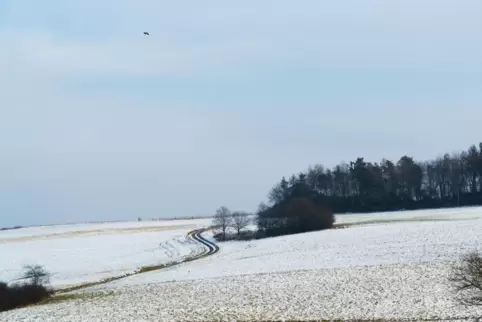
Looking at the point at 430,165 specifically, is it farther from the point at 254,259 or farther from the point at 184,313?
the point at 184,313

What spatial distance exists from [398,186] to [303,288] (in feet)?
283

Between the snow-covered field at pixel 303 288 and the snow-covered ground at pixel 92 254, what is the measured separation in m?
10.1

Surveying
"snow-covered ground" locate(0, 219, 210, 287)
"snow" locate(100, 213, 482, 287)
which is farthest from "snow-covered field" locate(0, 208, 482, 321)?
"snow-covered ground" locate(0, 219, 210, 287)

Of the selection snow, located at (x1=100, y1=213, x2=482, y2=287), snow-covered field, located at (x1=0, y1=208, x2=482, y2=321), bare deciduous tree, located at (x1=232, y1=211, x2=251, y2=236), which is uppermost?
bare deciduous tree, located at (x1=232, y1=211, x2=251, y2=236)

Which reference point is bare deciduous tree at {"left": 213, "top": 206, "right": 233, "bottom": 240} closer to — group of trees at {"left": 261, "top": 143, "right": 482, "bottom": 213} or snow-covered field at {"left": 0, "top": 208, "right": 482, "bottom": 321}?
group of trees at {"left": 261, "top": 143, "right": 482, "bottom": 213}

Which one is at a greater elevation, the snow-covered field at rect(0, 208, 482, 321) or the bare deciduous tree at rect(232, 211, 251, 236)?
the bare deciduous tree at rect(232, 211, 251, 236)

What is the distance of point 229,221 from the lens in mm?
97812

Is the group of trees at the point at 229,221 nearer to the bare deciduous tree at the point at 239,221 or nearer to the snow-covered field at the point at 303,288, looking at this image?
the bare deciduous tree at the point at 239,221

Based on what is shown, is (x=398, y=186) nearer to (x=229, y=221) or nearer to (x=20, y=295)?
(x=229, y=221)

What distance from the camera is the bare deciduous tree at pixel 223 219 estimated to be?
9674 centimetres

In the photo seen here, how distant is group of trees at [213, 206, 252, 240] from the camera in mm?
96506

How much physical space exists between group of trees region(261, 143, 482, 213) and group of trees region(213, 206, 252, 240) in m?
11.7

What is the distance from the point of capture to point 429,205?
110062 mm

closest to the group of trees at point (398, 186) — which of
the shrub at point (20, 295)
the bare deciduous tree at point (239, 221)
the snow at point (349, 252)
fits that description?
the bare deciduous tree at point (239, 221)
